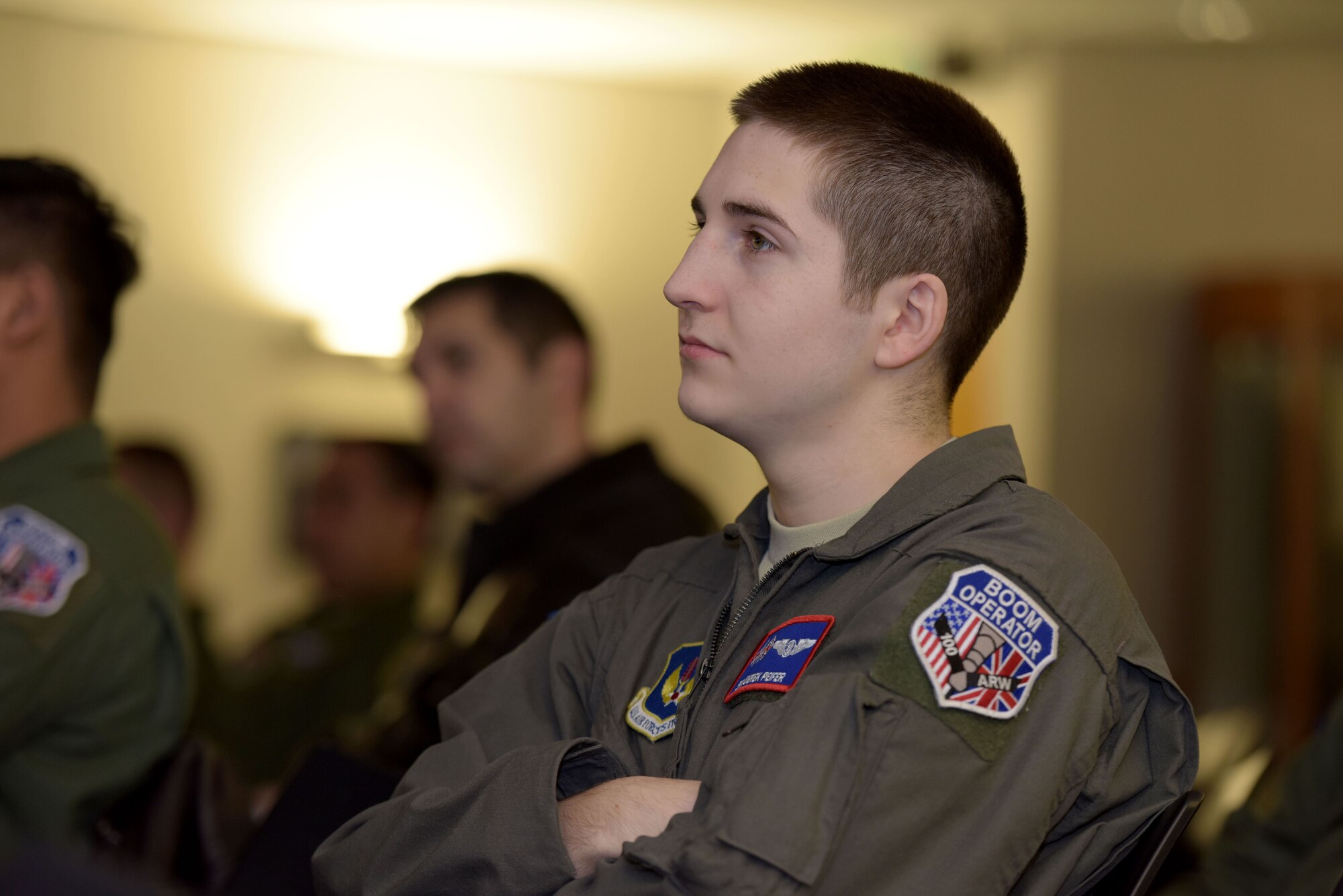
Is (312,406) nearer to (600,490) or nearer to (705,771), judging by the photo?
(600,490)

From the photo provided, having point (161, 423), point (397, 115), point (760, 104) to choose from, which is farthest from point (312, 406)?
point (760, 104)

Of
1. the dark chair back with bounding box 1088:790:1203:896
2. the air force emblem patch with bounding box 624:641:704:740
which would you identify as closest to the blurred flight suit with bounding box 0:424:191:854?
the air force emblem patch with bounding box 624:641:704:740

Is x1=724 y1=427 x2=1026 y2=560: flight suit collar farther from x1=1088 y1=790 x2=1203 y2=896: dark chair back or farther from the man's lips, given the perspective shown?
x1=1088 y1=790 x2=1203 y2=896: dark chair back

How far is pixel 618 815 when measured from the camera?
3.77 ft

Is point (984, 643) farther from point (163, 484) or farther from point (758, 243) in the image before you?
point (163, 484)

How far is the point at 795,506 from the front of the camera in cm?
136

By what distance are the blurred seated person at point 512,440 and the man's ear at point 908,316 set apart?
1225mm

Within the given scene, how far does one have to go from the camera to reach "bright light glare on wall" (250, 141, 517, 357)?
17.6 feet

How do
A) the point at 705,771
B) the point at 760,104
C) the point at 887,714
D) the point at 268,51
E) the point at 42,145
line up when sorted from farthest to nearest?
the point at 268,51 < the point at 42,145 < the point at 760,104 < the point at 705,771 < the point at 887,714

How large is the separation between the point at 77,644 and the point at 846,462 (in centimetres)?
111

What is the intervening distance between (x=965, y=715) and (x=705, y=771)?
247mm

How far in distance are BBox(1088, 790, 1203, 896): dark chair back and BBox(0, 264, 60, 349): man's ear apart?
64.4 inches

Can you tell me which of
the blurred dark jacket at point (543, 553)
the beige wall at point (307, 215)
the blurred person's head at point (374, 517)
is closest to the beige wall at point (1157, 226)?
the beige wall at point (307, 215)

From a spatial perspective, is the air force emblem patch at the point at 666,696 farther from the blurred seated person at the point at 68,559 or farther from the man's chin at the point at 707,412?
the blurred seated person at the point at 68,559
